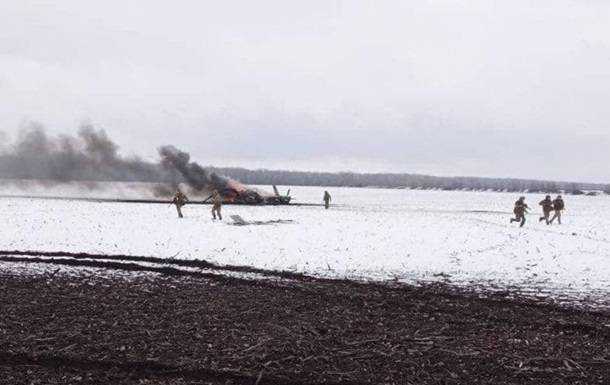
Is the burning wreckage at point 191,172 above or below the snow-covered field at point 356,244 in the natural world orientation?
above

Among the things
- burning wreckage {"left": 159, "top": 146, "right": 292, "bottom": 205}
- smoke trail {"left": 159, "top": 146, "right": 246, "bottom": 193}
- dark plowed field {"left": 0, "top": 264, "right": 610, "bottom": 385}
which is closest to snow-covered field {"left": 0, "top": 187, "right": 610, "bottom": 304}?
dark plowed field {"left": 0, "top": 264, "right": 610, "bottom": 385}

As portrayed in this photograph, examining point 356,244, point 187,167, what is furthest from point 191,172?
point 356,244

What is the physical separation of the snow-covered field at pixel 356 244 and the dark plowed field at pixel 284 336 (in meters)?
3.95

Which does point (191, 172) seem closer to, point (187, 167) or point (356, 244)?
point (187, 167)

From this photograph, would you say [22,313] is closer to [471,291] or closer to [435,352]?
[435,352]

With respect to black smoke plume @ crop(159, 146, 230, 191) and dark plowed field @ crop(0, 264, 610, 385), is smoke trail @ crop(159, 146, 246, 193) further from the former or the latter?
dark plowed field @ crop(0, 264, 610, 385)

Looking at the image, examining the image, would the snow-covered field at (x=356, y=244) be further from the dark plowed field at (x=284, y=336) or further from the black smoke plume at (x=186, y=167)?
the black smoke plume at (x=186, y=167)

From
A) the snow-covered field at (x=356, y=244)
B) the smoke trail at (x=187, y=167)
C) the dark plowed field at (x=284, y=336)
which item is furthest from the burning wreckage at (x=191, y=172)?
the dark plowed field at (x=284, y=336)

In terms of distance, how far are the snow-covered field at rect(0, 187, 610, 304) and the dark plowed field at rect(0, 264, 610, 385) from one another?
13.0 feet

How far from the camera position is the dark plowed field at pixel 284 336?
8.47 metres

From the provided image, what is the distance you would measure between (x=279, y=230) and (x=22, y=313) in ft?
58.4

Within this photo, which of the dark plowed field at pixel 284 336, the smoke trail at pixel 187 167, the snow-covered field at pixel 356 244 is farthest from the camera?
the smoke trail at pixel 187 167

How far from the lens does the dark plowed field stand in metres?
8.47

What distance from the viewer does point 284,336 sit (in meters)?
10.5
